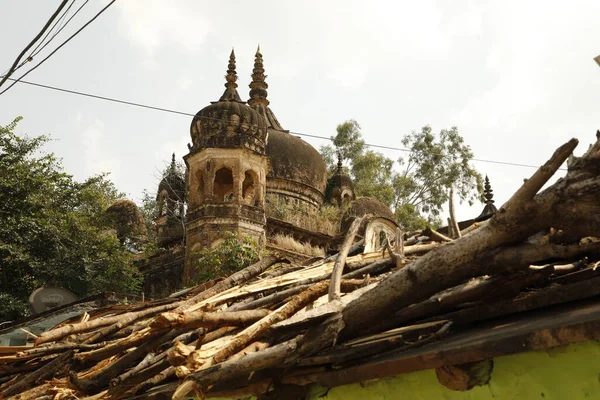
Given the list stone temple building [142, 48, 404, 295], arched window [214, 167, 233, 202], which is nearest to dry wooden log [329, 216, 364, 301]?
stone temple building [142, 48, 404, 295]

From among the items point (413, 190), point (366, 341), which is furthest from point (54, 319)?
point (413, 190)

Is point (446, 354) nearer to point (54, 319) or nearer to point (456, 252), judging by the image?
point (456, 252)

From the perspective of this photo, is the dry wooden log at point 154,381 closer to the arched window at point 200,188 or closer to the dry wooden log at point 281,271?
the dry wooden log at point 281,271

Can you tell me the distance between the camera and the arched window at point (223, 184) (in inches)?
793

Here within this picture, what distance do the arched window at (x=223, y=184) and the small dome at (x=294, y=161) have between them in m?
3.09

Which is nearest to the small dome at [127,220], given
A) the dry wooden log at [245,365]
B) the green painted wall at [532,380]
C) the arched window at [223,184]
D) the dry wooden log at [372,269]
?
the arched window at [223,184]

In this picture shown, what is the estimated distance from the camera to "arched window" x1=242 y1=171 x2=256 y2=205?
19.5 m

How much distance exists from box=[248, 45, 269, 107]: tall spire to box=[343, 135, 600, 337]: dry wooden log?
23.9m

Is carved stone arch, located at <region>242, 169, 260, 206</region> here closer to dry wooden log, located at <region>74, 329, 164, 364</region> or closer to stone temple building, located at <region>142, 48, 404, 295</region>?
stone temple building, located at <region>142, 48, 404, 295</region>

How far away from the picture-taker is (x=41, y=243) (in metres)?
17.8

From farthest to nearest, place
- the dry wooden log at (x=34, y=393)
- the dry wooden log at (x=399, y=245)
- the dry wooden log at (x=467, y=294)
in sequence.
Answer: the dry wooden log at (x=34, y=393) → the dry wooden log at (x=399, y=245) → the dry wooden log at (x=467, y=294)

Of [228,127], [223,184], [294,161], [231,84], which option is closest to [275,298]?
[228,127]

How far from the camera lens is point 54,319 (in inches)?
395

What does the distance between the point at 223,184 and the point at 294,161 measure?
4697mm
